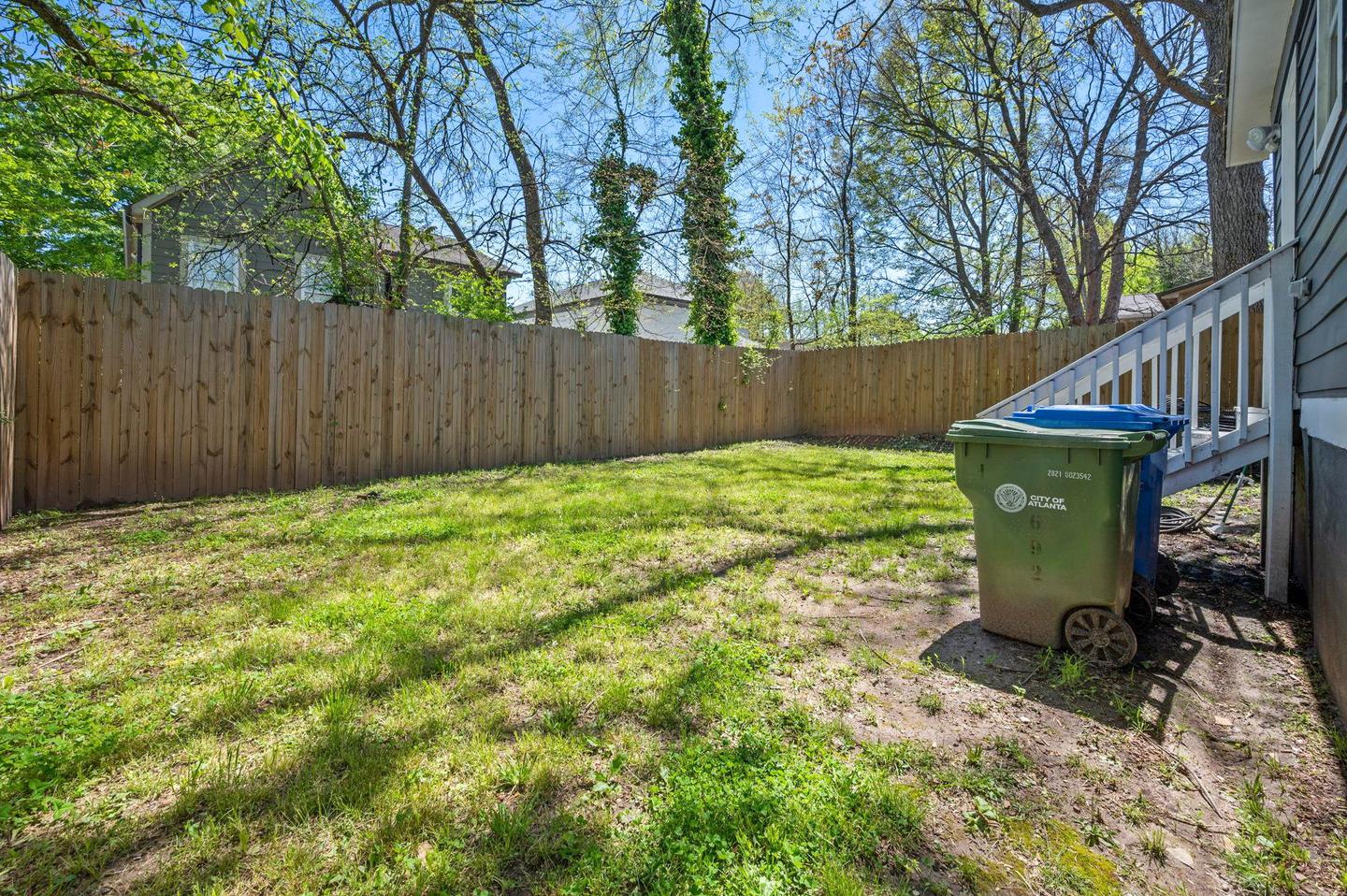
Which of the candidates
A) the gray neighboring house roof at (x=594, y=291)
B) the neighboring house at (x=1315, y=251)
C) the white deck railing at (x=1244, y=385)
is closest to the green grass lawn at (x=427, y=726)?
the white deck railing at (x=1244, y=385)

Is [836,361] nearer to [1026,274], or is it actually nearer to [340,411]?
[1026,274]

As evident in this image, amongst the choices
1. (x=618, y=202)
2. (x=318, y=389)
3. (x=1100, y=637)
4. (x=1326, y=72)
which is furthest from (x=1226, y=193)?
(x=318, y=389)

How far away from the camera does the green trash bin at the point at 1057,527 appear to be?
2240mm

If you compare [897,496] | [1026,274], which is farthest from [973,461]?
[1026,274]

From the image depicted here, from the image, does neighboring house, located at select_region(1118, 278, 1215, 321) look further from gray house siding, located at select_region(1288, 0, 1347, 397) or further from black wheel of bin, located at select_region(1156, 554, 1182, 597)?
black wheel of bin, located at select_region(1156, 554, 1182, 597)

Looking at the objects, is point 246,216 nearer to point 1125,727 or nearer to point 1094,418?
point 1094,418

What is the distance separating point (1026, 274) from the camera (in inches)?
584

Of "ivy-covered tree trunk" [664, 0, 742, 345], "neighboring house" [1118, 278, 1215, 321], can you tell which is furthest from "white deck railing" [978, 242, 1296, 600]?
"ivy-covered tree trunk" [664, 0, 742, 345]

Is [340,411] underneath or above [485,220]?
underneath

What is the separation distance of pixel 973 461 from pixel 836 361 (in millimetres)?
9678

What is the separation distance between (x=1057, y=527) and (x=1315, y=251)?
88.0 inches

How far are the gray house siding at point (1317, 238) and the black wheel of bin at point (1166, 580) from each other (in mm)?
1083

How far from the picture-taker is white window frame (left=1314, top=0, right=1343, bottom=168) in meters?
2.53

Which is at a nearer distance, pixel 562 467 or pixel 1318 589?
pixel 1318 589
